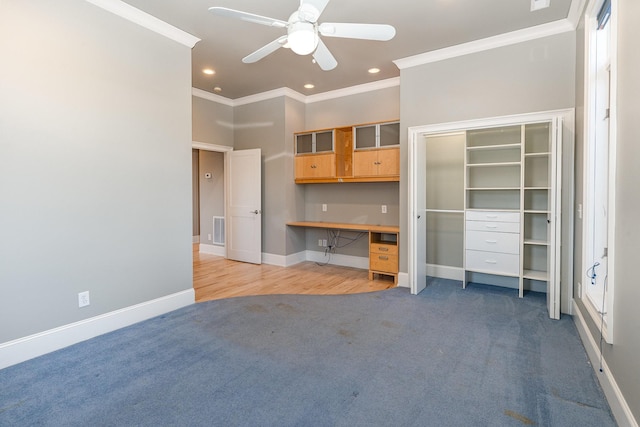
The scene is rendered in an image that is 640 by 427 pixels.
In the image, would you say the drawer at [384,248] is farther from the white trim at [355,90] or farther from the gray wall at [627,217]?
the gray wall at [627,217]

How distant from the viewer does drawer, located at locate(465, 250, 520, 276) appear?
384 centimetres

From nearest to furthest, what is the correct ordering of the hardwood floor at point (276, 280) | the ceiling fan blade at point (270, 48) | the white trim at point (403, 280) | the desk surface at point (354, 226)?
the ceiling fan blade at point (270, 48) → the hardwood floor at point (276, 280) → the white trim at point (403, 280) → the desk surface at point (354, 226)

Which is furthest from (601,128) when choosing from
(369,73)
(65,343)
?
(65,343)

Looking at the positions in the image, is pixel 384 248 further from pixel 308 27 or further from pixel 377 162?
pixel 308 27

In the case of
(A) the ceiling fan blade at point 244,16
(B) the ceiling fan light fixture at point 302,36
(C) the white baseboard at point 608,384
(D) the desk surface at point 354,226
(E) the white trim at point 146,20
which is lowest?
(C) the white baseboard at point 608,384

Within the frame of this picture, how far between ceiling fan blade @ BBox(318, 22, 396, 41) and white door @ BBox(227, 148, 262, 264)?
11.0 feet

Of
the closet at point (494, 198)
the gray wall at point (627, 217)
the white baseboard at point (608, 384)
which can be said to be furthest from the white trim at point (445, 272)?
the gray wall at point (627, 217)

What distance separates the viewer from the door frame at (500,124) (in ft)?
10.6

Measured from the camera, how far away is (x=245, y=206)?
569 centimetres

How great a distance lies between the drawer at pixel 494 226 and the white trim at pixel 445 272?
704 mm

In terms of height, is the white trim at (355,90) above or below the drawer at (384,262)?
above

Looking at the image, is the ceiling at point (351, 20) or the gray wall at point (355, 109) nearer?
the ceiling at point (351, 20)

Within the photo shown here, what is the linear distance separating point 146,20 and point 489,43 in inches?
140

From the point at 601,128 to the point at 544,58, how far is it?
3.88 feet
